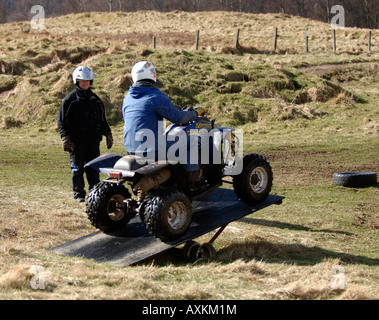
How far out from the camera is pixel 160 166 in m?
6.30

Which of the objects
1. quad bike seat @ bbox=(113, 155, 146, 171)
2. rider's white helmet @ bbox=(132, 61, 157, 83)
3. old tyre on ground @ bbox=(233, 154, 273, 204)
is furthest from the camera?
old tyre on ground @ bbox=(233, 154, 273, 204)

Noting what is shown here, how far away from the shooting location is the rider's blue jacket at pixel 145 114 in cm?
646

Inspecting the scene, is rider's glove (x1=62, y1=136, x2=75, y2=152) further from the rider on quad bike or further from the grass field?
the rider on quad bike

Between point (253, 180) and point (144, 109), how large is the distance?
79.9 inches

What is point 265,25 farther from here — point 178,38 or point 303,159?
point 303,159

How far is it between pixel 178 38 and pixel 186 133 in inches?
1440

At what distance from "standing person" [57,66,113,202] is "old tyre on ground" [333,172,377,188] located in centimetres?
507

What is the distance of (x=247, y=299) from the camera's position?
4.81 m

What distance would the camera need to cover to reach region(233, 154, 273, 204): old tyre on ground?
24.0 ft

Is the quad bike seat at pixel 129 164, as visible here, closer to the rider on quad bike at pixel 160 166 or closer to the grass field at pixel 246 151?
the rider on quad bike at pixel 160 166

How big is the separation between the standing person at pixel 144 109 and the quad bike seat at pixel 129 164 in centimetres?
14

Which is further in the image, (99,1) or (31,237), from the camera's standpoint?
(99,1)

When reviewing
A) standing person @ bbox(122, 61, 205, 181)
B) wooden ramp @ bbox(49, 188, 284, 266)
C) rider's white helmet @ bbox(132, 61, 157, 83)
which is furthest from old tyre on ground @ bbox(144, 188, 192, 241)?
rider's white helmet @ bbox(132, 61, 157, 83)
